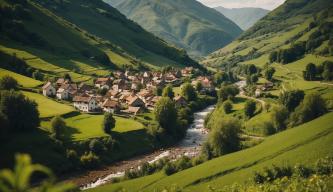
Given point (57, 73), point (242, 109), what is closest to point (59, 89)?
point (57, 73)

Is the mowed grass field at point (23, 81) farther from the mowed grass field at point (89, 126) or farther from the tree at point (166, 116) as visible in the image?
the tree at point (166, 116)

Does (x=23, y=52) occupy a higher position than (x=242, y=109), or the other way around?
(x=23, y=52)

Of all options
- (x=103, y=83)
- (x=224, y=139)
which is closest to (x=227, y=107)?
(x=224, y=139)

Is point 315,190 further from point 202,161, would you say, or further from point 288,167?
point 202,161

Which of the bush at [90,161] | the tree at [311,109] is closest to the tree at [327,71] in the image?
the tree at [311,109]

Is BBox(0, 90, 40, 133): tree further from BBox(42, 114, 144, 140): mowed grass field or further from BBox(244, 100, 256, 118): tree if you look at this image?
BBox(244, 100, 256, 118): tree
